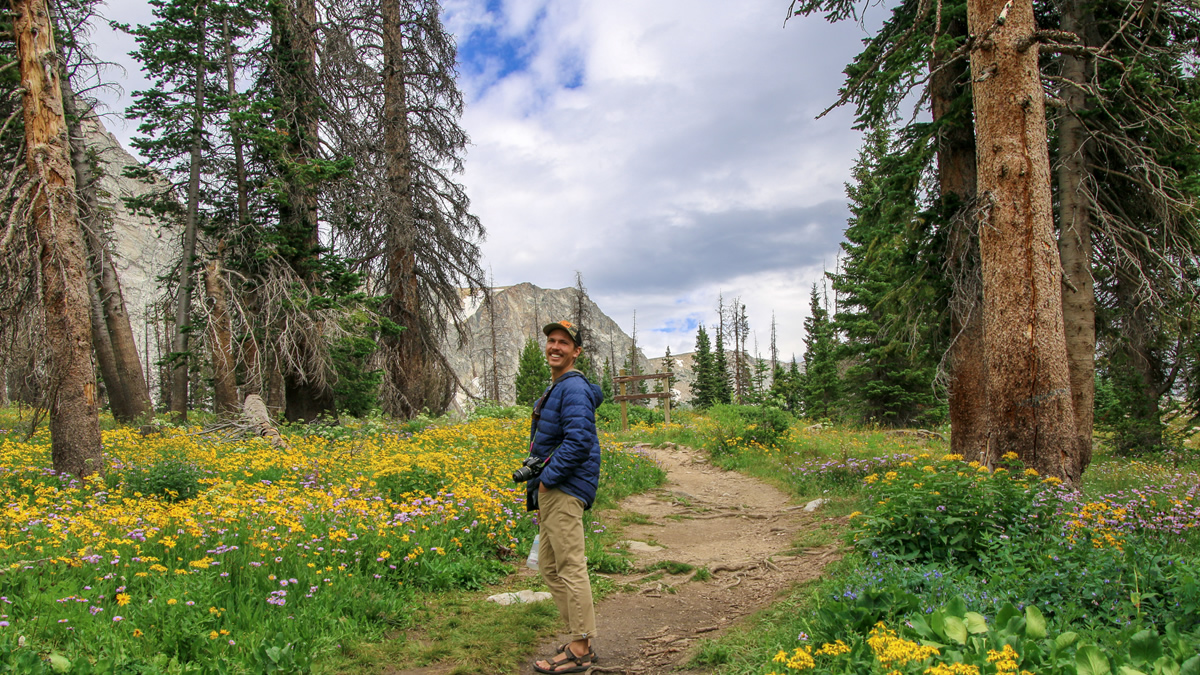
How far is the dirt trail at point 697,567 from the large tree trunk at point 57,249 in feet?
21.0

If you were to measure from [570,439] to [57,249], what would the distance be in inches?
265

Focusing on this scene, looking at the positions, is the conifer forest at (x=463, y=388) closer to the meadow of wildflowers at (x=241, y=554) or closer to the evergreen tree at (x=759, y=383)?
the meadow of wildflowers at (x=241, y=554)

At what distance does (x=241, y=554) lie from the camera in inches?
169

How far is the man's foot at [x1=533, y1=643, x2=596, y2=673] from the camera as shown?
3734 mm

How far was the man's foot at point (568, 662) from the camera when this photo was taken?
373cm

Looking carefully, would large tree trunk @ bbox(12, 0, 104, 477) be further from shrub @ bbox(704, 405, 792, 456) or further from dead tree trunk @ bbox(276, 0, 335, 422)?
shrub @ bbox(704, 405, 792, 456)

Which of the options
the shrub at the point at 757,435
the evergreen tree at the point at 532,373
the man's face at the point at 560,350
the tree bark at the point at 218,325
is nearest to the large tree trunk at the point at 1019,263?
the man's face at the point at 560,350

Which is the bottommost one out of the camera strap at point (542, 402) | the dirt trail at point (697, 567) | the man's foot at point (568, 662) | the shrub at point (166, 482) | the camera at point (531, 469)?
the dirt trail at point (697, 567)

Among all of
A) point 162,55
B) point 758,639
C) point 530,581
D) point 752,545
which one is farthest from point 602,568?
point 162,55

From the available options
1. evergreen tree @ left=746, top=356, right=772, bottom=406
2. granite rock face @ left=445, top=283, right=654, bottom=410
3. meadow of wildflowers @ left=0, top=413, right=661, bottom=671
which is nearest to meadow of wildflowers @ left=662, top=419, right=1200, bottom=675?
meadow of wildflowers @ left=0, top=413, right=661, bottom=671

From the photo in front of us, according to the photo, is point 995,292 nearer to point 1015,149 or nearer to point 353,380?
point 1015,149

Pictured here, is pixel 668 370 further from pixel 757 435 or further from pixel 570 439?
pixel 570 439

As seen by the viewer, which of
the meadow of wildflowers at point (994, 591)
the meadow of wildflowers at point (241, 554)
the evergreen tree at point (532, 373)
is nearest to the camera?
the meadow of wildflowers at point (994, 591)

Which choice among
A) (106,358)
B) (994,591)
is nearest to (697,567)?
(994,591)
